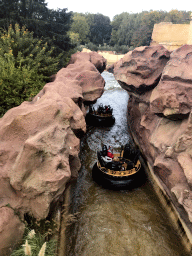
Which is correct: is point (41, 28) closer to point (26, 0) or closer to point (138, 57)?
point (26, 0)

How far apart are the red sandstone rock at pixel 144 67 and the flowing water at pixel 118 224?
4.90 meters

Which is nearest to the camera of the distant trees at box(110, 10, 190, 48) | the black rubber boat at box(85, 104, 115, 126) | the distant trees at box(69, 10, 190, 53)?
the black rubber boat at box(85, 104, 115, 126)

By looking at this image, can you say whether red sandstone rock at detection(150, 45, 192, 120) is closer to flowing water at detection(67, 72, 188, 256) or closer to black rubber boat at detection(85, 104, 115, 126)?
flowing water at detection(67, 72, 188, 256)

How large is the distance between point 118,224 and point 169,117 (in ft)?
14.4

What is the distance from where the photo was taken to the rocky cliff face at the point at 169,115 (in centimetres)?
607

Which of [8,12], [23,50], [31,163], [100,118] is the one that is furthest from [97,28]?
[31,163]

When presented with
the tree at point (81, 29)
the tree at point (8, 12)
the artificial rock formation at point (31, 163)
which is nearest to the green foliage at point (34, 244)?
the artificial rock formation at point (31, 163)

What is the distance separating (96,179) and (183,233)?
3620mm

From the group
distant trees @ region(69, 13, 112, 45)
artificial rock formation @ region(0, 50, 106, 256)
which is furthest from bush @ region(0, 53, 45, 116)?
distant trees @ region(69, 13, 112, 45)

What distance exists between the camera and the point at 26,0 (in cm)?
1184

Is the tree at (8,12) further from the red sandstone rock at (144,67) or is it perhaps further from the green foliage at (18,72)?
the red sandstone rock at (144,67)

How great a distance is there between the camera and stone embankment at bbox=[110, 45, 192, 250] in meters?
6.04

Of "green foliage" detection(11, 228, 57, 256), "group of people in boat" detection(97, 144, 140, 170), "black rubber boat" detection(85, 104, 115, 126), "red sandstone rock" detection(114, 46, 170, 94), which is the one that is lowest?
"black rubber boat" detection(85, 104, 115, 126)

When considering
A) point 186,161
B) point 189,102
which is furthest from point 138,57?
point 186,161
